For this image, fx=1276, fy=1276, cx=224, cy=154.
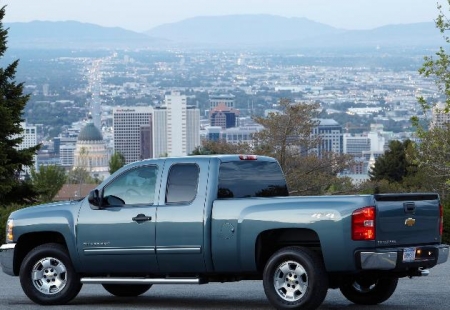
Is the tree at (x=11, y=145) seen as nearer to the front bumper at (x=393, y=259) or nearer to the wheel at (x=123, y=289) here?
the wheel at (x=123, y=289)

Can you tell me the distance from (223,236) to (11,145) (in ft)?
81.8

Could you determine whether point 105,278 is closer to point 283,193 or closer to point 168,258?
point 168,258

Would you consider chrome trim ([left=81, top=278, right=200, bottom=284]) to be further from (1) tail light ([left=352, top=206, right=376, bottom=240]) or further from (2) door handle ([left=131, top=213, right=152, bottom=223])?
(1) tail light ([left=352, top=206, right=376, bottom=240])

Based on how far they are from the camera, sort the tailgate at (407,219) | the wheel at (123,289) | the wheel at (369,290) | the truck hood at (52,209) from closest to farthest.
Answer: the tailgate at (407,219)
the wheel at (369,290)
the truck hood at (52,209)
the wheel at (123,289)

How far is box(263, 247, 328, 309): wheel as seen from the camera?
11984mm

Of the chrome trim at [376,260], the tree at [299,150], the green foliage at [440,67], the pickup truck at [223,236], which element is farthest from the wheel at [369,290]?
the tree at [299,150]

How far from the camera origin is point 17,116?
119 feet

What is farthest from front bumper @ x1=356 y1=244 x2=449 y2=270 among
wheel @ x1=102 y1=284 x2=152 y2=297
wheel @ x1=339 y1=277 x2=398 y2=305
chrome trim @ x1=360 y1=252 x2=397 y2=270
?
wheel @ x1=102 y1=284 x2=152 y2=297

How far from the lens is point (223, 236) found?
41.2 ft

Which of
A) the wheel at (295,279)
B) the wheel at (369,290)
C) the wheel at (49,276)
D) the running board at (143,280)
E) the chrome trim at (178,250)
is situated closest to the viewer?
the wheel at (295,279)

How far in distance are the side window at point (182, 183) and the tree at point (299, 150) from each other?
40.2 m

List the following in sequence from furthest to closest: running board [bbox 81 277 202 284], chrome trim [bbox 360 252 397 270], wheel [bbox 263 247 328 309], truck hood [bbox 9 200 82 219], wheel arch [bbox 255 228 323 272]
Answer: truck hood [bbox 9 200 82 219]
running board [bbox 81 277 202 284]
wheel arch [bbox 255 228 323 272]
wheel [bbox 263 247 328 309]
chrome trim [bbox 360 252 397 270]

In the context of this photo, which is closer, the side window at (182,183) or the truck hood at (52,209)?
the side window at (182,183)

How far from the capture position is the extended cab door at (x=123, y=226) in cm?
1308
